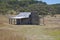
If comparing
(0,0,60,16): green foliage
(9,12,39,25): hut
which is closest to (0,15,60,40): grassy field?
(9,12,39,25): hut

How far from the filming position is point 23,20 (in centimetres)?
5400

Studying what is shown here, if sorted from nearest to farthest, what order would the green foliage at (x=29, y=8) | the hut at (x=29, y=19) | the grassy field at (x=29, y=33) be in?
1. the grassy field at (x=29, y=33)
2. the hut at (x=29, y=19)
3. the green foliage at (x=29, y=8)

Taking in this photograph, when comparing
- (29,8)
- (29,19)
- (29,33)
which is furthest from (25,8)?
(29,33)

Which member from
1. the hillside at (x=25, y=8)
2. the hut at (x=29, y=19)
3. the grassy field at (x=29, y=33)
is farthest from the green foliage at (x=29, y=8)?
the grassy field at (x=29, y=33)

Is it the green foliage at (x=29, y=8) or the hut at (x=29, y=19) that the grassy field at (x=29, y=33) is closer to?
the hut at (x=29, y=19)

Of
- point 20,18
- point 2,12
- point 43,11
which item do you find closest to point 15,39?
point 20,18

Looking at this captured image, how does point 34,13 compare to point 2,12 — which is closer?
point 34,13

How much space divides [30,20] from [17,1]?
278ft

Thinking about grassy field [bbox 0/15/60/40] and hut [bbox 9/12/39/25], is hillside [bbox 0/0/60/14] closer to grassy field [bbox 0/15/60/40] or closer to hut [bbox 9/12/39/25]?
hut [bbox 9/12/39/25]

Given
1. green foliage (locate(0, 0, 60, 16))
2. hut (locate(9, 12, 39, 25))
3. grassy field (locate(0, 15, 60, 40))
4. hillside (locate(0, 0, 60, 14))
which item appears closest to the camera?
grassy field (locate(0, 15, 60, 40))

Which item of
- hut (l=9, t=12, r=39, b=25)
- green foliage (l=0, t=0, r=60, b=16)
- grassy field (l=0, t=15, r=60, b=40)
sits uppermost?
grassy field (l=0, t=15, r=60, b=40)

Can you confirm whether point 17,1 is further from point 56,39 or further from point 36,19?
point 56,39

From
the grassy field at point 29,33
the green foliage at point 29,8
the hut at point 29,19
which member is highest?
the grassy field at point 29,33

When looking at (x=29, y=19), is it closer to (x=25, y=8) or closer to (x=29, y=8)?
(x=25, y=8)
